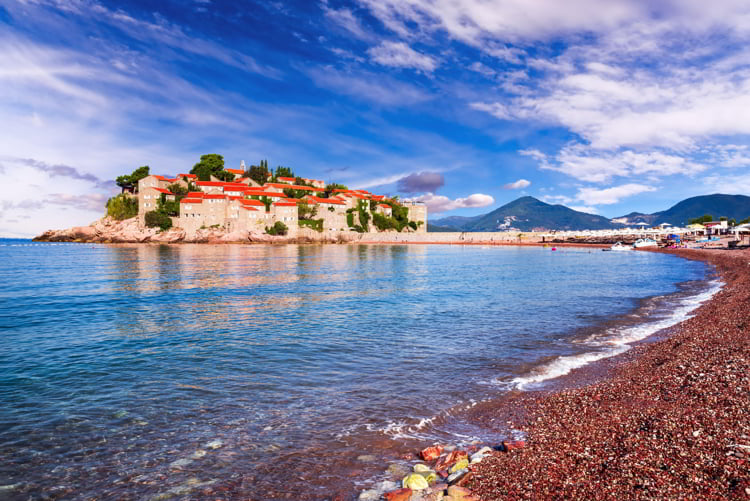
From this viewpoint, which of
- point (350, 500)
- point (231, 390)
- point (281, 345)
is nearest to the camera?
point (350, 500)

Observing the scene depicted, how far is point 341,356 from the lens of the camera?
11414 millimetres

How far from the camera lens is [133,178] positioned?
110 meters

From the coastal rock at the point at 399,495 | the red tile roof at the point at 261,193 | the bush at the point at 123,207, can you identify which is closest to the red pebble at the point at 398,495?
the coastal rock at the point at 399,495

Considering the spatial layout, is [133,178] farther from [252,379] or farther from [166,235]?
[252,379]

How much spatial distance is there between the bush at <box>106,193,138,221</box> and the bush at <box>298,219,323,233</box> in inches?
1688

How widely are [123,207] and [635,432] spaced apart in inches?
4800

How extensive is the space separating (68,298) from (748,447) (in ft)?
87.4

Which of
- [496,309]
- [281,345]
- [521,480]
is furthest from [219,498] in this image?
[496,309]

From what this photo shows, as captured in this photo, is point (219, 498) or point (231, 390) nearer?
point (219, 498)

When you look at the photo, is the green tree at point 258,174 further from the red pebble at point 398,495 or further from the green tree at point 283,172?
the red pebble at point 398,495

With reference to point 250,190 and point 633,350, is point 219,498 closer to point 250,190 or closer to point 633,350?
point 633,350

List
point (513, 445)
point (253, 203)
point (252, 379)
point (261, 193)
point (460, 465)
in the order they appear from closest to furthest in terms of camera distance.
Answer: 1. point (460, 465)
2. point (513, 445)
3. point (252, 379)
4. point (253, 203)
5. point (261, 193)

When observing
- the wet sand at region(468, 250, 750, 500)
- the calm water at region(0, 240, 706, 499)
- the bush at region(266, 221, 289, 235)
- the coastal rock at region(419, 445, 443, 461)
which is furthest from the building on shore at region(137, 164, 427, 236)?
the coastal rock at region(419, 445, 443, 461)

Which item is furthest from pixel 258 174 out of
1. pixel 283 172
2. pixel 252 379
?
pixel 252 379
